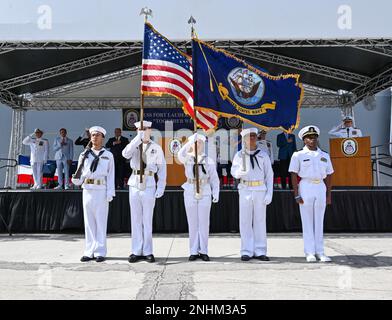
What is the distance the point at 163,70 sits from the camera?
19.2 feet

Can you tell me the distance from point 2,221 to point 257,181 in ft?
19.3

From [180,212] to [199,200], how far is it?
3057 millimetres

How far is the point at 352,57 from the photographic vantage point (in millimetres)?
10859

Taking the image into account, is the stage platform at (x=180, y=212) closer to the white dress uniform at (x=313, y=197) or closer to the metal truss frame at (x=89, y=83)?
the white dress uniform at (x=313, y=197)

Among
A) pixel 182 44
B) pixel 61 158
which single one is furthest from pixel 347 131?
pixel 61 158

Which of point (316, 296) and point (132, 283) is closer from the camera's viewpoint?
point (316, 296)

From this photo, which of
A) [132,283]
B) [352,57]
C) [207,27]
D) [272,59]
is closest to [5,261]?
[132,283]

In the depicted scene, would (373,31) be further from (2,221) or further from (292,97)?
(2,221)

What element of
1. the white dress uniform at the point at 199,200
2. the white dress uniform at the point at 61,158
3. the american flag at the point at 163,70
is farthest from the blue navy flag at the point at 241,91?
the white dress uniform at the point at 61,158

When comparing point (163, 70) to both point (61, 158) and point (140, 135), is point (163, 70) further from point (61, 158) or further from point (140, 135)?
point (61, 158)

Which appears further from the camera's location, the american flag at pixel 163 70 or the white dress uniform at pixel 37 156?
the white dress uniform at pixel 37 156

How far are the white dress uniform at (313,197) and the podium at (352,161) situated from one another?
13.7 feet

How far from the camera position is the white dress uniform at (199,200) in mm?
5570

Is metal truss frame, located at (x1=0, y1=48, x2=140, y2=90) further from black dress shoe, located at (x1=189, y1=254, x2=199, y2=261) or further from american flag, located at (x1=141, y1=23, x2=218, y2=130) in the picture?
black dress shoe, located at (x1=189, y1=254, x2=199, y2=261)
